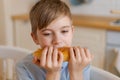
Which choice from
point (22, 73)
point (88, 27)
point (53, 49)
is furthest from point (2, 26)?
point (53, 49)

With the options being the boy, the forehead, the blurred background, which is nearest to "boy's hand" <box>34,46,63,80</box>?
the boy

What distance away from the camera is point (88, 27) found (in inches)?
80.0

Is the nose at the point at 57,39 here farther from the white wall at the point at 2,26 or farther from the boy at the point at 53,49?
the white wall at the point at 2,26

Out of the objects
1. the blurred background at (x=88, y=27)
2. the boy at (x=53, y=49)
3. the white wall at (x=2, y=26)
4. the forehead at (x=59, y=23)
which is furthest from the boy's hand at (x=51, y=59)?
the white wall at (x=2, y=26)

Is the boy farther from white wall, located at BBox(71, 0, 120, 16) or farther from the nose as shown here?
white wall, located at BBox(71, 0, 120, 16)

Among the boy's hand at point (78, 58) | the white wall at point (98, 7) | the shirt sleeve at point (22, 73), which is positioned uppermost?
the white wall at point (98, 7)

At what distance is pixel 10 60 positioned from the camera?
1.23m

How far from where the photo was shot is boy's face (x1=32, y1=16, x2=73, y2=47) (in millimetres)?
841

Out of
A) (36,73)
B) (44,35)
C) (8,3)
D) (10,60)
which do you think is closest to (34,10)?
(44,35)

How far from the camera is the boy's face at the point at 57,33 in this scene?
841mm

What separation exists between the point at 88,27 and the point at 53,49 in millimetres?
1294

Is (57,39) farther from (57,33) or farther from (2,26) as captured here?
(2,26)

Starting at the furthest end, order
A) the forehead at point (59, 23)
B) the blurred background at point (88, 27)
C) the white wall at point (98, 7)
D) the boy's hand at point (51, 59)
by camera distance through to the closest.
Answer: the white wall at point (98, 7) → the blurred background at point (88, 27) → the forehead at point (59, 23) → the boy's hand at point (51, 59)

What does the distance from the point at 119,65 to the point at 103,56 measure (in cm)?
17
